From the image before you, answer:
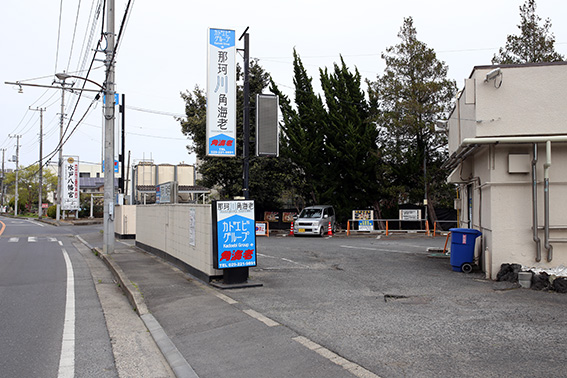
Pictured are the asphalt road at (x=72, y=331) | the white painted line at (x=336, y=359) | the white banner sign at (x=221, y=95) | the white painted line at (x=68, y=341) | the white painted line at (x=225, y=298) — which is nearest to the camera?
the white painted line at (x=336, y=359)

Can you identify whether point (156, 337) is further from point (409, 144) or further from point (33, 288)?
point (409, 144)

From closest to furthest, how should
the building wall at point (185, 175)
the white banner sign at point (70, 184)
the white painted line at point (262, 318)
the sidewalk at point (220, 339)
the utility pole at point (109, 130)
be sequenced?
the sidewalk at point (220, 339), the white painted line at point (262, 318), the utility pole at point (109, 130), the building wall at point (185, 175), the white banner sign at point (70, 184)

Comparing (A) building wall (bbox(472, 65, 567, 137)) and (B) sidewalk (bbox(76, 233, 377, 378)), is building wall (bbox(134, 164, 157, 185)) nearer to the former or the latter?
(B) sidewalk (bbox(76, 233, 377, 378))

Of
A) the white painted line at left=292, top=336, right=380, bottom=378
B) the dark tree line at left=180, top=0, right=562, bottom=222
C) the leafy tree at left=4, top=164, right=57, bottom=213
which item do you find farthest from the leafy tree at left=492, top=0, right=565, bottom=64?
the leafy tree at left=4, top=164, right=57, bottom=213

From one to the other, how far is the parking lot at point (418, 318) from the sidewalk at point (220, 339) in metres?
0.30

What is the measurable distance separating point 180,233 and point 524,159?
874 centimetres

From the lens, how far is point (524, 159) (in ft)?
35.2

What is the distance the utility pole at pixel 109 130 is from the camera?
1750 centimetres

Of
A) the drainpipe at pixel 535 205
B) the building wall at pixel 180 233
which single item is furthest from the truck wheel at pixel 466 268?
the building wall at pixel 180 233

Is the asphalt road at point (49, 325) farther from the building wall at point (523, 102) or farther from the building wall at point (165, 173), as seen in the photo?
the building wall at point (165, 173)

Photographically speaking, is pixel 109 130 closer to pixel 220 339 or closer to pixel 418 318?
pixel 220 339

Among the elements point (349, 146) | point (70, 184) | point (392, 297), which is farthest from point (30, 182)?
point (392, 297)

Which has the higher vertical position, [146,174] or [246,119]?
[246,119]

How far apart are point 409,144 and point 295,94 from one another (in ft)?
30.3
